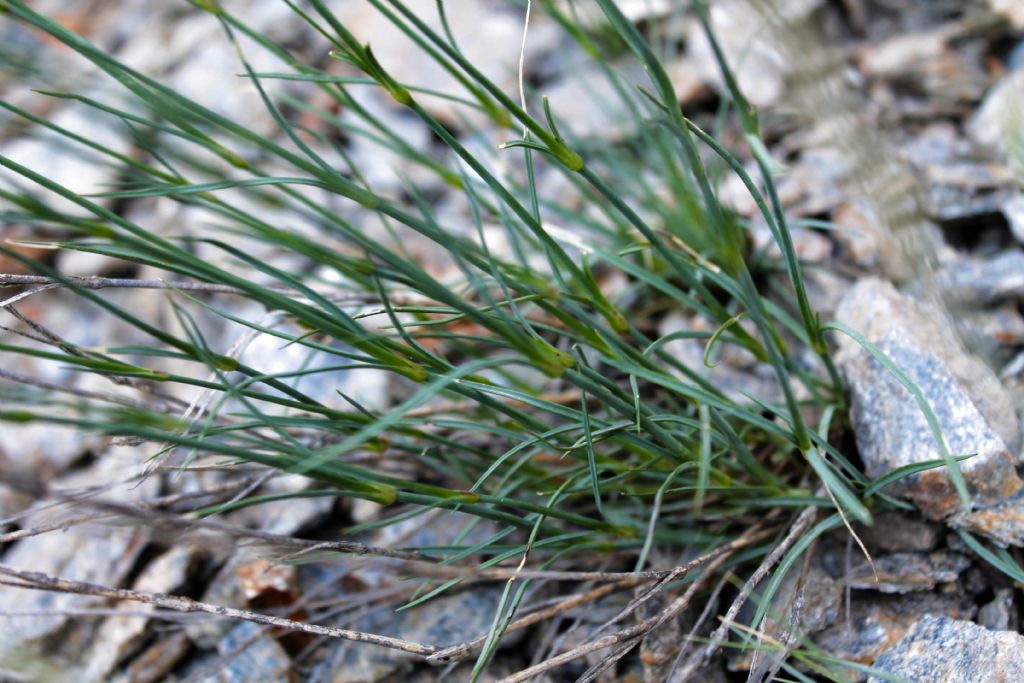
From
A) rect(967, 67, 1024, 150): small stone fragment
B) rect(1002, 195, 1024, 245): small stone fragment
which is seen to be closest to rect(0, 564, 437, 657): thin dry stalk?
rect(1002, 195, 1024, 245): small stone fragment

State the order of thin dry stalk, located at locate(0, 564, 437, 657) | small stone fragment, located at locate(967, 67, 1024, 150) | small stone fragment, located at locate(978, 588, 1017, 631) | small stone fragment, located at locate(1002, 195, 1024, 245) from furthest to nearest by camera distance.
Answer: small stone fragment, located at locate(967, 67, 1024, 150)
small stone fragment, located at locate(1002, 195, 1024, 245)
small stone fragment, located at locate(978, 588, 1017, 631)
thin dry stalk, located at locate(0, 564, 437, 657)

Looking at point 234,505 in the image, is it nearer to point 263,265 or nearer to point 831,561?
point 263,265

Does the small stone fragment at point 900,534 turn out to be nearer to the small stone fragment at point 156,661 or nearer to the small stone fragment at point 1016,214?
the small stone fragment at point 1016,214

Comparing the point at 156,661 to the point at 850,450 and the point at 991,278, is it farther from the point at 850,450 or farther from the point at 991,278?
the point at 991,278

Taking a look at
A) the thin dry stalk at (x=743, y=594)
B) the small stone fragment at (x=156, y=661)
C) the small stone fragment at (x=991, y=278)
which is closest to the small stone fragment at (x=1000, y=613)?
the thin dry stalk at (x=743, y=594)

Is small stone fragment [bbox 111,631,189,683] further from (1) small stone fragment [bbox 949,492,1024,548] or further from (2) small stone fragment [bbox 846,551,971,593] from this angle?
(1) small stone fragment [bbox 949,492,1024,548]

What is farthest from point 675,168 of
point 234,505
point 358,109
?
point 234,505
